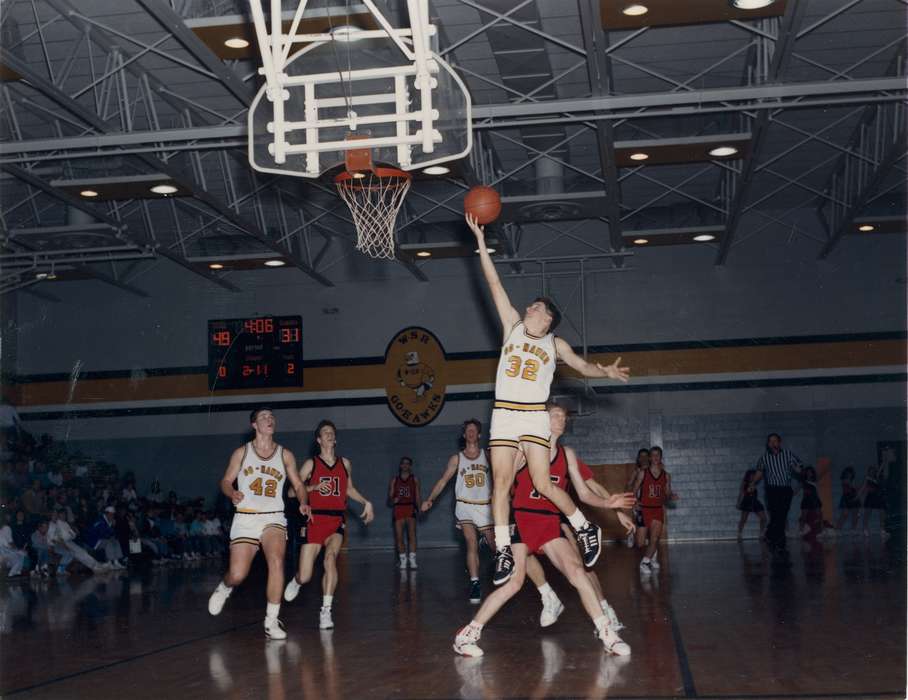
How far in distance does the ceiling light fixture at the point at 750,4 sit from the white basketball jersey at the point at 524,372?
573cm

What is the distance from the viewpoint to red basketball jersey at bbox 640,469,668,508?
46.7ft

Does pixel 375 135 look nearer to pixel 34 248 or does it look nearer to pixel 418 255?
pixel 418 255

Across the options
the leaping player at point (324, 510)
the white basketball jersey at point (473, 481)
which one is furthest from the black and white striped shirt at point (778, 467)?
the leaping player at point (324, 510)

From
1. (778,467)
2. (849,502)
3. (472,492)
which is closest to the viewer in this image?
(472,492)

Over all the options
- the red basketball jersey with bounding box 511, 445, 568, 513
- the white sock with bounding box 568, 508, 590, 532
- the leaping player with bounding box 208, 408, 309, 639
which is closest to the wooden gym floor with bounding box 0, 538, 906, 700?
the leaping player with bounding box 208, 408, 309, 639

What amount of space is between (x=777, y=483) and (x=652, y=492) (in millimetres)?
2792

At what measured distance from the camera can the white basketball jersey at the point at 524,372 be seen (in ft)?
23.6

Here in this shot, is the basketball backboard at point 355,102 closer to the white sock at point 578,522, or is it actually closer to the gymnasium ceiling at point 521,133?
the gymnasium ceiling at point 521,133

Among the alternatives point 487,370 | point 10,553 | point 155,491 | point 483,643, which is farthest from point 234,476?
point 155,491

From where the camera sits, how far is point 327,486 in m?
9.38

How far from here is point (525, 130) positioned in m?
16.9

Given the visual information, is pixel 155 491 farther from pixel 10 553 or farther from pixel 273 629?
pixel 273 629

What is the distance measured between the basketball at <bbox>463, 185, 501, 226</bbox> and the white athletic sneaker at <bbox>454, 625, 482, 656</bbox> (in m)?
2.93

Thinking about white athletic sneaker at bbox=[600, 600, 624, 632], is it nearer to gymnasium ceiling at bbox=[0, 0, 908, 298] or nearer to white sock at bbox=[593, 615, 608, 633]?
white sock at bbox=[593, 615, 608, 633]
